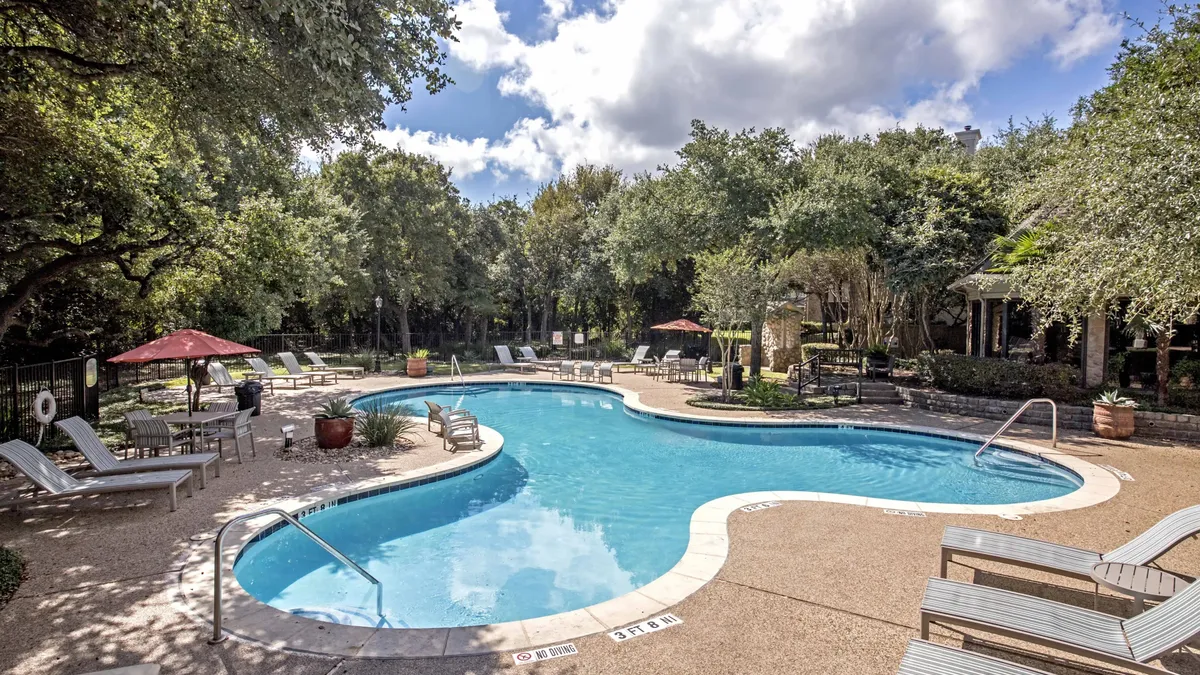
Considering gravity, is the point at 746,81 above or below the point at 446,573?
above

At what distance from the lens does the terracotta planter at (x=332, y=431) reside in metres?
8.86

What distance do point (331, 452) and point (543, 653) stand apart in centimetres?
651

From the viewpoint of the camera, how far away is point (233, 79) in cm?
657

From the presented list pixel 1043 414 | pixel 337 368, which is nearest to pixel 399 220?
pixel 337 368

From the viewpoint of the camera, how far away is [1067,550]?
427 cm

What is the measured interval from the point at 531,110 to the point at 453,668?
23.8m

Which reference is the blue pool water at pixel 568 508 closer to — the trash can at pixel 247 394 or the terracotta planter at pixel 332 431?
the terracotta planter at pixel 332 431

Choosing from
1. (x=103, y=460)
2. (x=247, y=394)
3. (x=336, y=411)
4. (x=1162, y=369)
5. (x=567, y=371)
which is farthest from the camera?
(x=567, y=371)

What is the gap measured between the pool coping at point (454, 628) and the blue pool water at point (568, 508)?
29 cm

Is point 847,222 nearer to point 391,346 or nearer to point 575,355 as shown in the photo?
point 575,355

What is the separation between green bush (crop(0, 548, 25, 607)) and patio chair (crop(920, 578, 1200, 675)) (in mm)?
6328

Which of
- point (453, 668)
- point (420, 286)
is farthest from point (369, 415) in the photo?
point (420, 286)

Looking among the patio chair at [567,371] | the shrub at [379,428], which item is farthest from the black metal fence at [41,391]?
the patio chair at [567,371]

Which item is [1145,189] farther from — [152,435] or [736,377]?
[152,435]
